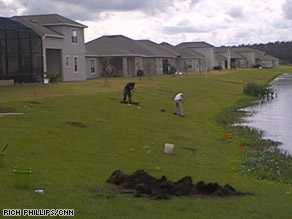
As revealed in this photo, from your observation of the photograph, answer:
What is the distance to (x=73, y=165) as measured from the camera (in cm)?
1376

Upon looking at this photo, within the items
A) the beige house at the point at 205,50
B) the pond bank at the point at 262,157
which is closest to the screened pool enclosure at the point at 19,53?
the pond bank at the point at 262,157

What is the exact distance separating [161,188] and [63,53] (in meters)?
37.4

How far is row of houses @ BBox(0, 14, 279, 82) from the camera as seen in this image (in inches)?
1510

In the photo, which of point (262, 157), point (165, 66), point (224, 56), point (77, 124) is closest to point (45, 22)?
point (77, 124)

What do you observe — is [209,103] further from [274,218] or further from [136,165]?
[274,218]

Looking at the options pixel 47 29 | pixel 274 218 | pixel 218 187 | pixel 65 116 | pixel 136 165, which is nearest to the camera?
pixel 274 218

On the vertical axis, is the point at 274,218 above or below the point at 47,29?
below

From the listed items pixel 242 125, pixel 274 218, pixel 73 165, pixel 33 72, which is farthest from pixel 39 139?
pixel 33 72

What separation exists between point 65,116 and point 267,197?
1350cm

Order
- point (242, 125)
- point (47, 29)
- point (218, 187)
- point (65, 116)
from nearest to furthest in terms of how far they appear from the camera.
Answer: point (218, 187) → point (65, 116) → point (242, 125) → point (47, 29)

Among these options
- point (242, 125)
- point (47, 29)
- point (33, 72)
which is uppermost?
point (47, 29)

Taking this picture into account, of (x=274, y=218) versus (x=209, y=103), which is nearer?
(x=274, y=218)

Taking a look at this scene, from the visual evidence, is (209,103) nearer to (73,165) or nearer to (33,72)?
(33,72)

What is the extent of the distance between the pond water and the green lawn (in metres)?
1.69
